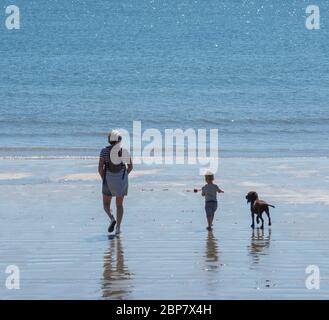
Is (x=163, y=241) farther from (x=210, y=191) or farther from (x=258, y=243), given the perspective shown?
(x=210, y=191)

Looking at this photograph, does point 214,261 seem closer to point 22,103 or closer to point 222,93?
point 22,103

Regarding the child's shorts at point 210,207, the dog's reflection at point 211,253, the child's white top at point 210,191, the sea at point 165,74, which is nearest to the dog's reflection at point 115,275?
the dog's reflection at point 211,253

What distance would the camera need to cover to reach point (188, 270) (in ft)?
37.1

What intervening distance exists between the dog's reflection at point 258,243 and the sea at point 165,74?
51.2 feet

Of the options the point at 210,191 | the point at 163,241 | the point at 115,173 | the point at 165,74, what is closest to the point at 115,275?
the point at 163,241

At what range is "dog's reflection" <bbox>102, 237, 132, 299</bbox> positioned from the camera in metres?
10.2

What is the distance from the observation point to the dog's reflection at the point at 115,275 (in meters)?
10.2

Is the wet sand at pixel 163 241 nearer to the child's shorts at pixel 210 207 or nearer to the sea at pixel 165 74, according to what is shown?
the child's shorts at pixel 210 207

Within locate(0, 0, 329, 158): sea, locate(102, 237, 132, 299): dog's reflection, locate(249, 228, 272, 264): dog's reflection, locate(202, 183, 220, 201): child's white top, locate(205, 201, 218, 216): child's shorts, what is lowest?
locate(102, 237, 132, 299): dog's reflection

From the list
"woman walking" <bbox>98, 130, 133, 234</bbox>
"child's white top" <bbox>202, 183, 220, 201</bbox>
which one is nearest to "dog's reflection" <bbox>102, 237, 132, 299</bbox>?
"woman walking" <bbox>98, 130, 133, 234</bbox>

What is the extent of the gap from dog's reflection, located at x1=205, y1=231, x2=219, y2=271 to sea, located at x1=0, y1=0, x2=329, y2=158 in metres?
16.2

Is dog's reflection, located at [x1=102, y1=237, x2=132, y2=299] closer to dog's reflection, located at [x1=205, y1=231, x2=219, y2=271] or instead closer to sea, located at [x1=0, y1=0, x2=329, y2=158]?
dog's reflection, located at [x1=205, y1=231, x2=219, y2=271]
